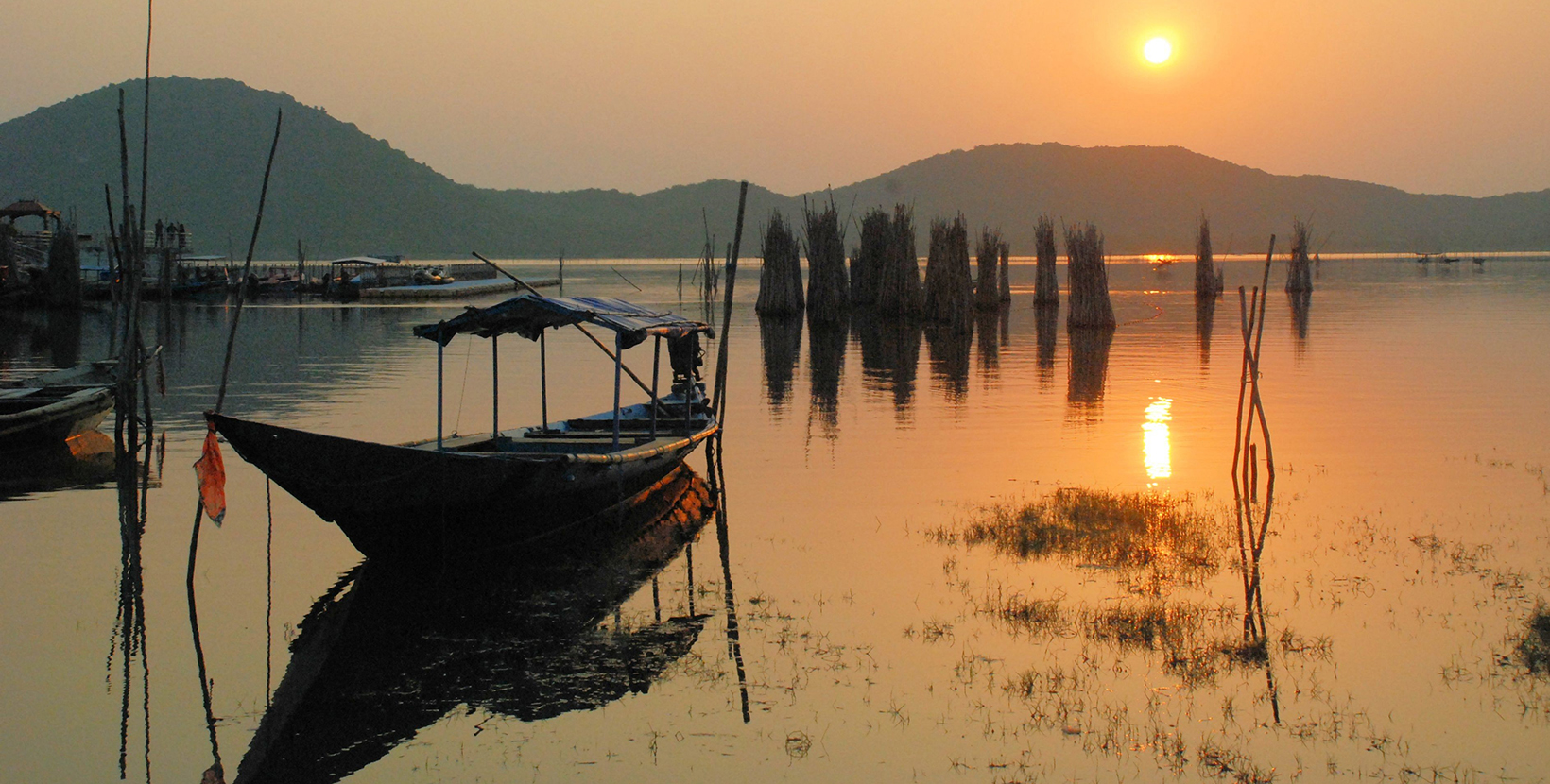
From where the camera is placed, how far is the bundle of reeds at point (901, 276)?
3534 cm

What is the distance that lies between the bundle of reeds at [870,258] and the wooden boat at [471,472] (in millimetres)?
25221

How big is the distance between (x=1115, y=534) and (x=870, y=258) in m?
29.3

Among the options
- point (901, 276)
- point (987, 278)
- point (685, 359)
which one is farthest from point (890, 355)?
Answer: point (987, 278)

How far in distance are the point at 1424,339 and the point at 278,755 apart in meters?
28.2

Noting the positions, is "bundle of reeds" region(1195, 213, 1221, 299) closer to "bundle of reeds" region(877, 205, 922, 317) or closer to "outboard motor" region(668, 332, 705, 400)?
"bundle of reeds" region(877, 205, 922, 317)

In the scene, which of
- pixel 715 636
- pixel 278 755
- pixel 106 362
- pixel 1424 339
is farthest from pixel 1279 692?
pixel 1424 339

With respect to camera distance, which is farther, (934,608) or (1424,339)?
(1424,339)

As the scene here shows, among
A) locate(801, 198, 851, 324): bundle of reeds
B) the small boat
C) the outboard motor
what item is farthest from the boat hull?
locate(801, 198, 851, 324): bundle of reeds

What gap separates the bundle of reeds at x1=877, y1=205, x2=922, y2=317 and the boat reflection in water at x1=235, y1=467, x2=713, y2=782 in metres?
26.3

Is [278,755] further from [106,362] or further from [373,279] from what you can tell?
[373,279]

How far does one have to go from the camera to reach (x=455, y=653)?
23.4 ft

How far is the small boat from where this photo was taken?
12.7 metres

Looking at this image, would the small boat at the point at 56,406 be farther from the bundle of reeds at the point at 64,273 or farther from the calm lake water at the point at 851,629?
the bundle of reeds at the point at 64,273

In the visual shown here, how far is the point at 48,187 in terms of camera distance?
607 ft
